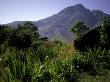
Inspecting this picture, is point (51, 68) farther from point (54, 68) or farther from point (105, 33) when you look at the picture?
point (105, 33)

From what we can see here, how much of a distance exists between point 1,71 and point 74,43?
394 inches

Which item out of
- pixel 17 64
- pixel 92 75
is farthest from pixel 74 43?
pixel 17 64

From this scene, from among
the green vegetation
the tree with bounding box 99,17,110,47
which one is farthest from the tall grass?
the tree with bounding box 99,17,110,47

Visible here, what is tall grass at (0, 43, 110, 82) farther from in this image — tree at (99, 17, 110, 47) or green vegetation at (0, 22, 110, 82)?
tree at (99, 17, 110, 47)

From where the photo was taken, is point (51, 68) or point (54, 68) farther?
point (51, 68)

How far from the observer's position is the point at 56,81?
811 cm

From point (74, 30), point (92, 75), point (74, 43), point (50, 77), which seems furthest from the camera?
point (74, 30)

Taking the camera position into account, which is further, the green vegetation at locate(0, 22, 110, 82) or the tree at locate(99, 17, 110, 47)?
the tree at locate(99, 17, 110, 47)

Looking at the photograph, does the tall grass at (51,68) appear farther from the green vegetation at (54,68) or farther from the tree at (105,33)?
the tree at (105,33)

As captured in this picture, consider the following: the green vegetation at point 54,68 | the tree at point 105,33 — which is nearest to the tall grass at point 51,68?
the green vegetation at point 54,68

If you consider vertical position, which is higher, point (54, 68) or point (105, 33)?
point (105, 33)

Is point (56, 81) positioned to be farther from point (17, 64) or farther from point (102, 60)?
point (102, 60)

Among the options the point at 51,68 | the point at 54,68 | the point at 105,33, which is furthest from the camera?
the point at 105,33

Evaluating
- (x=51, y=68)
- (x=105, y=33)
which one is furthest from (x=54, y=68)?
(x=105, y=33)
